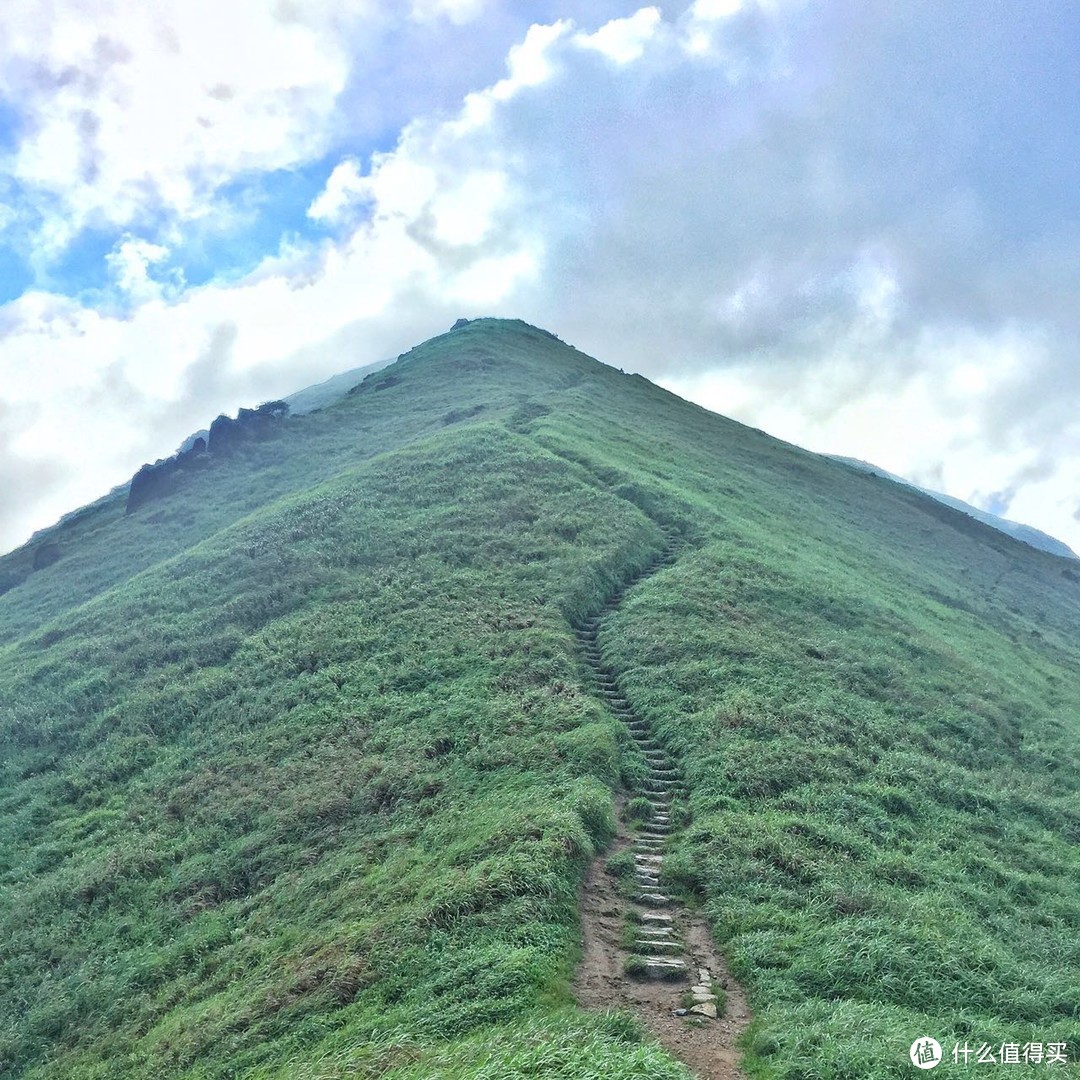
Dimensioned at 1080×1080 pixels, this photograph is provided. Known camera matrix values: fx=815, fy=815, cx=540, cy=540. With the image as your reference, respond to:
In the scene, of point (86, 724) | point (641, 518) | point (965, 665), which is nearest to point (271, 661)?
point (86, 724)

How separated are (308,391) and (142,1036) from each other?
18125cm

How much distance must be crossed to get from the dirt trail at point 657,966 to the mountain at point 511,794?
0.44 feet

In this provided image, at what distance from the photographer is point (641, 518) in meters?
47.4

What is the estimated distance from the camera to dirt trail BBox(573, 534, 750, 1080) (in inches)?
538

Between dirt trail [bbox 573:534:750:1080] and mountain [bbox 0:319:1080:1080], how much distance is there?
0.44ft

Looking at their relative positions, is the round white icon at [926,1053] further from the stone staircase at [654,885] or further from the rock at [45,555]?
the rock at [45,555]

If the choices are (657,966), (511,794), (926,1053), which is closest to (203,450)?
(511,794)

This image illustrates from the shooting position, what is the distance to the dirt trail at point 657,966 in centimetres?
1366

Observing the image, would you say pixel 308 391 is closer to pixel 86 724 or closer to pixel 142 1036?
pixel 86 724

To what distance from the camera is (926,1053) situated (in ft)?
41.7

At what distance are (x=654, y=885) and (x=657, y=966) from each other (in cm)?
322

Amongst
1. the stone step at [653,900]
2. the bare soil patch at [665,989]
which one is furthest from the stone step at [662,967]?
the stone step at [653,900]

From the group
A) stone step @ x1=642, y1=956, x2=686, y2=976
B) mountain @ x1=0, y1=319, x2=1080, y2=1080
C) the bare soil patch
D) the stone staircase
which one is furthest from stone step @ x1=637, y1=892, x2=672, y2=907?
stone step @ x1=642, y1=956, x2=686, y2=976

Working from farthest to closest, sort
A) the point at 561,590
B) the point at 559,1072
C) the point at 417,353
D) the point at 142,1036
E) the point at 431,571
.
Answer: the point at 417,353 < the point at 431,571 < the point at 561,590 < the point at 142,1036 < the point at 559,1072
